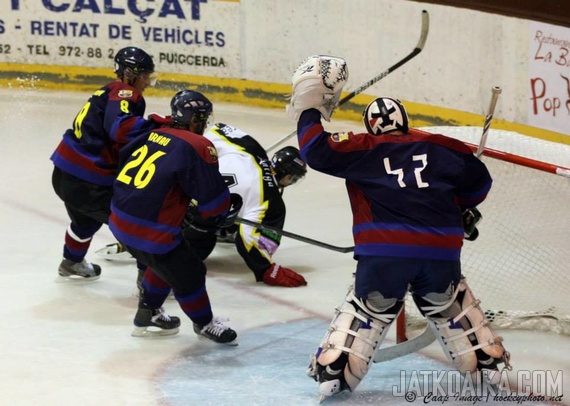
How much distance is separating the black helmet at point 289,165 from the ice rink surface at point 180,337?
1.51 feet

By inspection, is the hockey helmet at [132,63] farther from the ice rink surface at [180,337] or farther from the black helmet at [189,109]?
the ice rink surface at [180,337]

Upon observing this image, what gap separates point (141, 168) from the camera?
387cm

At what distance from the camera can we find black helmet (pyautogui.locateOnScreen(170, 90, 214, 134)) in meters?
3.93

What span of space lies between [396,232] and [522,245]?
1.70 m

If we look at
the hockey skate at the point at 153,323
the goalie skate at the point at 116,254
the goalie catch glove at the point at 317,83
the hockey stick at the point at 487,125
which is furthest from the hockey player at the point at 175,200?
the goalie skate at the point at 116,254

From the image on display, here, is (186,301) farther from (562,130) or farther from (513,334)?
(562,130)

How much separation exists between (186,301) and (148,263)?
20cm

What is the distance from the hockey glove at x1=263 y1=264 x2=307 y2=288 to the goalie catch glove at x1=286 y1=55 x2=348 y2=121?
1.30m

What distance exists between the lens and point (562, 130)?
671 centimetres

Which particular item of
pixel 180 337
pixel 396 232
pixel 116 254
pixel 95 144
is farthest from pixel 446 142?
pixel 116 254

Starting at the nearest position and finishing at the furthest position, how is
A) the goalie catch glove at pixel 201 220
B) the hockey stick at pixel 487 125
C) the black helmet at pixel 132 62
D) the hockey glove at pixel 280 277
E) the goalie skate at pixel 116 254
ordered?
the hockey stick at pixel 487 125 → the goalie catch glove at pixel 201 220 → the black helmet at pixel 132 62 → the hockey glove at pixel 280 277 → the goalie skate at pixel 116 254

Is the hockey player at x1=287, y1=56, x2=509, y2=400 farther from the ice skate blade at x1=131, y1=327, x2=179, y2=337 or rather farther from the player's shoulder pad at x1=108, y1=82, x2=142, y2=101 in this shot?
the player's shoulder pad at x1=108, y1=82, x2=142, y2=101

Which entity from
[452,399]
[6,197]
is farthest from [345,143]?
[6,197]

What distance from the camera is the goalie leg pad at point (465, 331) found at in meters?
3.47
